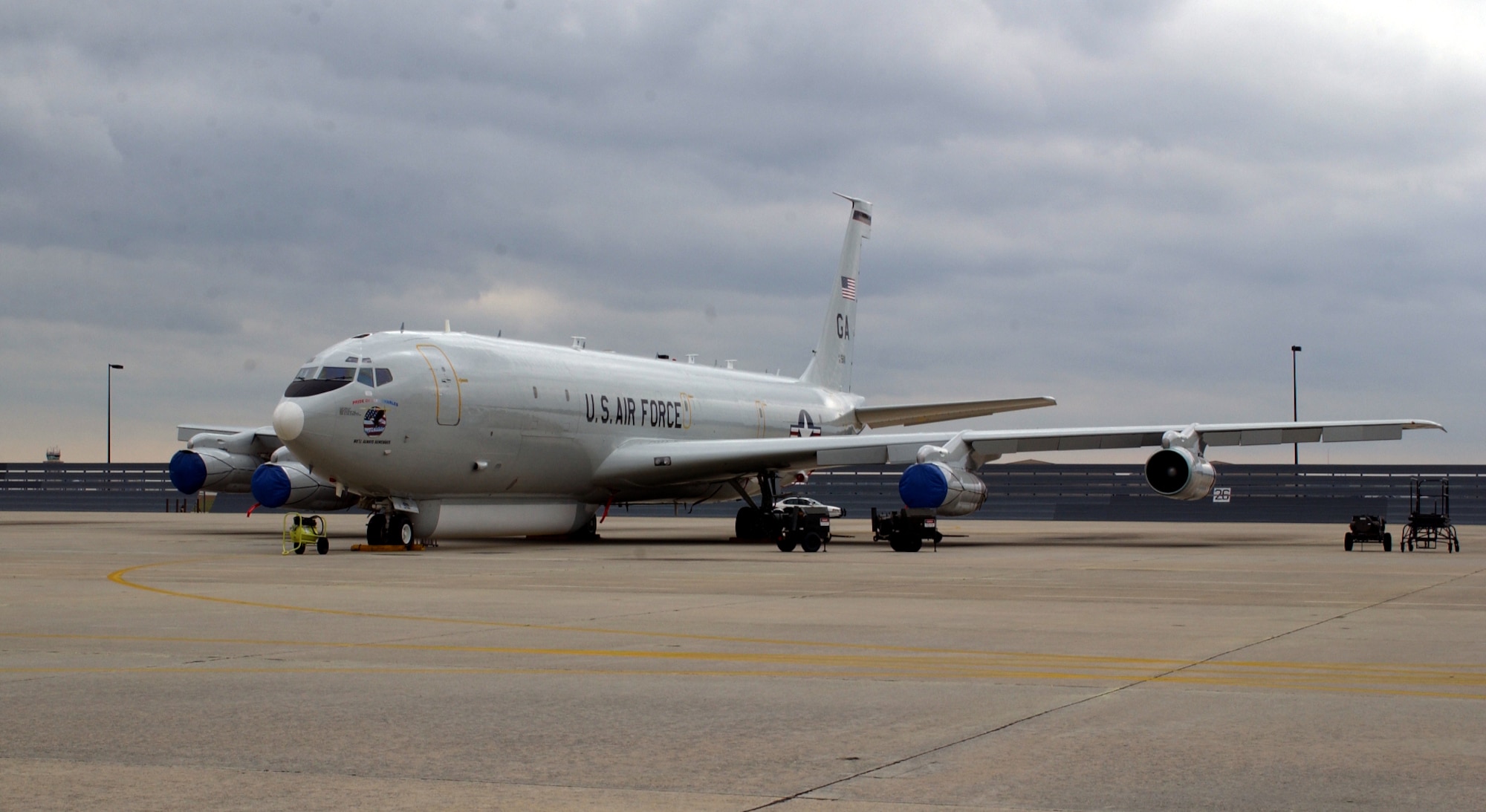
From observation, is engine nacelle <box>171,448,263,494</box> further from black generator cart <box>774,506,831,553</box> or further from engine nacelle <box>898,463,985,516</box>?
engine nacelle <box>898,463,985,516</box>

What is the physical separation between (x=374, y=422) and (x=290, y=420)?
1.60 meters

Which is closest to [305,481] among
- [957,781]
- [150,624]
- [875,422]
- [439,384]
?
[439,384]

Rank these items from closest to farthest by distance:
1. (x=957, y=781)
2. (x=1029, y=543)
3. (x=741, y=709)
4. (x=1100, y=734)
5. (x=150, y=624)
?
(x=957, y=781), (x=1100, y=734), (x=741, y=709), (x=150, y=624), (x=1029, y=543)

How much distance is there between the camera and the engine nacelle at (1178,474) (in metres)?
32.3

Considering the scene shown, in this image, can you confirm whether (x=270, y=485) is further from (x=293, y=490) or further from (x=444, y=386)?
(x=444, y=386)

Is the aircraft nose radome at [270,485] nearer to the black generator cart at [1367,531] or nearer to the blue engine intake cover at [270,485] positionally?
the blue engine intake cover at [270,485]

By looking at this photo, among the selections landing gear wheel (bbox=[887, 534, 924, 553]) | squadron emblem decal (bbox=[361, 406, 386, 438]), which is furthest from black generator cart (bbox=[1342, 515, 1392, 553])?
squadron emblem decal (bbox=[361, 406, 386, 438])

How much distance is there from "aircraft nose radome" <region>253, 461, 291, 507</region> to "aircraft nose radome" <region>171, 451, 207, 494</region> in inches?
222

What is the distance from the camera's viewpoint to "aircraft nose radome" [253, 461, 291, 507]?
34.9 m

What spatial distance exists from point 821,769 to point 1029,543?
29.4 m

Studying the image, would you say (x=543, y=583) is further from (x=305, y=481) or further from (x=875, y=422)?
(x=875, y=422)

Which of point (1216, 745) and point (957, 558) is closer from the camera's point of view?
point (1216, 745)

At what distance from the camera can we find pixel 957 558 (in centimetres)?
2630

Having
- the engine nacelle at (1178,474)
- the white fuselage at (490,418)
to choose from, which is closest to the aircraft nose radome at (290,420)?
the white fuselage at (490,418)
